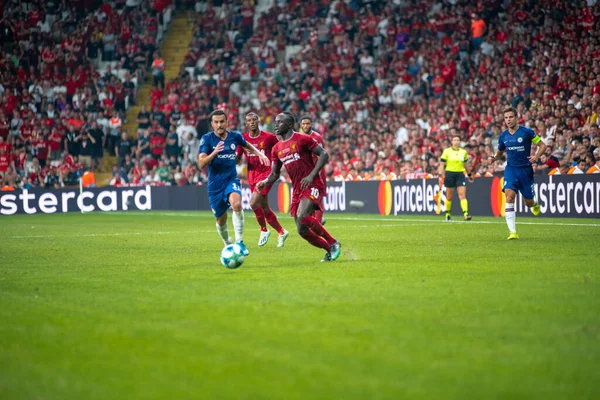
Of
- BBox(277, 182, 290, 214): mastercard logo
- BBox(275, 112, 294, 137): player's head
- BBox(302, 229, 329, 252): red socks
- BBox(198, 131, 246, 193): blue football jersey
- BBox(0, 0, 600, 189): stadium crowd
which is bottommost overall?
BBox(277, 182, 290, 214): mastercard logo

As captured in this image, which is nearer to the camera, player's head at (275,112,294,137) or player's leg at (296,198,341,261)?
player's leg at (296,198,341,261)

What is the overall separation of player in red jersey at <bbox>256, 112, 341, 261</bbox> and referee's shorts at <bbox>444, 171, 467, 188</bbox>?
11857mm

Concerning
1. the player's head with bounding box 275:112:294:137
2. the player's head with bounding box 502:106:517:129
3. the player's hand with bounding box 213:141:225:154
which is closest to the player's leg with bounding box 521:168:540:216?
the player's head with bounding box 502:106:517:129

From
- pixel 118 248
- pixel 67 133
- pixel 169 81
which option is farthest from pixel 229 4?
pixel 118 248

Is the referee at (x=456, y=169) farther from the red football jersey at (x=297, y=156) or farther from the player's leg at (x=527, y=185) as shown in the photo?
the red football jersey at (x=297, y=156)

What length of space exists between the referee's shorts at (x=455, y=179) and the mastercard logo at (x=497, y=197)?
6.91 ft

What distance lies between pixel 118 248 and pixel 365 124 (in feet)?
62.9

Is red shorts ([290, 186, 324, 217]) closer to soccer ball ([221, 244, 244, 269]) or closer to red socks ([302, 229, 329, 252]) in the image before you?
red socks ([302, 229, 329, 252])

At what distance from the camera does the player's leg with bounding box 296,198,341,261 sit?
469 inches

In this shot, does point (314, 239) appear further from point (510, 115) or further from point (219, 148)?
point (510, 115)

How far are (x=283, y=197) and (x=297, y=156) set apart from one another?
20.1 meters

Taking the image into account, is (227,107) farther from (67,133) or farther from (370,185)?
(370,185)

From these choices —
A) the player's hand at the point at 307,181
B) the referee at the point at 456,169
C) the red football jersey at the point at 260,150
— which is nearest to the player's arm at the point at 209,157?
the player's hand at the point at 307,181

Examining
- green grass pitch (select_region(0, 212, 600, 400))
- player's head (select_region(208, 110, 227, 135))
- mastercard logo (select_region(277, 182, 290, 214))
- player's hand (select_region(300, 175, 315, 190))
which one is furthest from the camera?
mastercard logo (select_region(277, 182, 290, 214))
